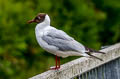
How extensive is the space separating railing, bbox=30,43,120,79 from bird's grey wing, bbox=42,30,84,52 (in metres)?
0.13

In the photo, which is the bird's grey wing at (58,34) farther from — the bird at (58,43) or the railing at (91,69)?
the railing at (91,69)

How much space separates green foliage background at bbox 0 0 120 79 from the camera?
8.54 m

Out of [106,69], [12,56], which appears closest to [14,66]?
[12,56]

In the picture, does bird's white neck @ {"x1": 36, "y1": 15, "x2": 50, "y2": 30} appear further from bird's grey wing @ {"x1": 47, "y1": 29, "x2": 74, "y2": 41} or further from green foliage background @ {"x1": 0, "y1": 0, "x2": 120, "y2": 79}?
green foliage background @ {"x1": 0, "y1": 0, "x2": 120, "y2": 79}

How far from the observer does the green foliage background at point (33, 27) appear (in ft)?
28.0

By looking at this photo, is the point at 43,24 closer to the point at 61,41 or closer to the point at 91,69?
the point at 61,41

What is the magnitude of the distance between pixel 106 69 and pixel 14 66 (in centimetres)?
414

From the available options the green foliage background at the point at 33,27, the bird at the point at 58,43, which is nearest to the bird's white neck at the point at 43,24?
the bird at the point at 58,43

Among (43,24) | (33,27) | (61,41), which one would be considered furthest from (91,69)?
(33,27)

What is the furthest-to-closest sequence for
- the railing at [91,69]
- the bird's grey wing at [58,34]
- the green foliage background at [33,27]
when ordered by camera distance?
the green foliage background at [33,27], the bird's grey wing at [58,34], the railing at [91,69]

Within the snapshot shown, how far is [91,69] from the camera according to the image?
424 cm

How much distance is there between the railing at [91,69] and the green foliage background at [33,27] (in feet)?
12.2

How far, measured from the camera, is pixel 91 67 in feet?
13.8

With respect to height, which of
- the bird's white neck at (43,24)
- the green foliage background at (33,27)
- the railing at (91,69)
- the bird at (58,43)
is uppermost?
the bird's white neck at (43,24)
